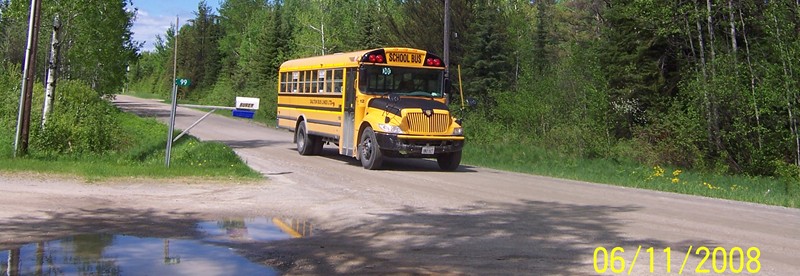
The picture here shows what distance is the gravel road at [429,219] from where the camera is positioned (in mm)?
8547

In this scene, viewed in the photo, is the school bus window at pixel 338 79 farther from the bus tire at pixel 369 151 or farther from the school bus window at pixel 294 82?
the school bus window at pixel 294 82

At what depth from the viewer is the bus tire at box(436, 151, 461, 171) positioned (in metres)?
20.0

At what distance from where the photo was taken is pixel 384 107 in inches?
761

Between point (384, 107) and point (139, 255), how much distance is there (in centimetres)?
1125

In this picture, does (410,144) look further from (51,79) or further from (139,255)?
(139,255)

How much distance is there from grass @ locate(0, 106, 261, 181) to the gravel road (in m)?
0.72

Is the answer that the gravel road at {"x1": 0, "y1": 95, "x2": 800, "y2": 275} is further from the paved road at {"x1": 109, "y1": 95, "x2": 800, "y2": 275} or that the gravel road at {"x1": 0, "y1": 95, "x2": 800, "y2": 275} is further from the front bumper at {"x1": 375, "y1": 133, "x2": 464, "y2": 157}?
the front bumper at {"x1": 375, "y1": 133, "x2": 464, "y2": 157}

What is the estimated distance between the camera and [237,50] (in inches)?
3632

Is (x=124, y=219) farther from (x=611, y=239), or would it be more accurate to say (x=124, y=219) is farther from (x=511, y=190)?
(x=511, y=190)

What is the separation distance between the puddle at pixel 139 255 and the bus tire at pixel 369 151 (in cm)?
890

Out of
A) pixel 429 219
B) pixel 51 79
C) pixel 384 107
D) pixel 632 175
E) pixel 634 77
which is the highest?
pixel 634 77

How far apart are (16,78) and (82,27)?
4.76m

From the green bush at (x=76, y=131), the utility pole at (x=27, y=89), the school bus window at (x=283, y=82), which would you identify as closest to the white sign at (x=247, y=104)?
the utility pole at (x=27, y=89)

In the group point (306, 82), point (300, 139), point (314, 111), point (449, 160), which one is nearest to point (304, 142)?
point (300, 139)
